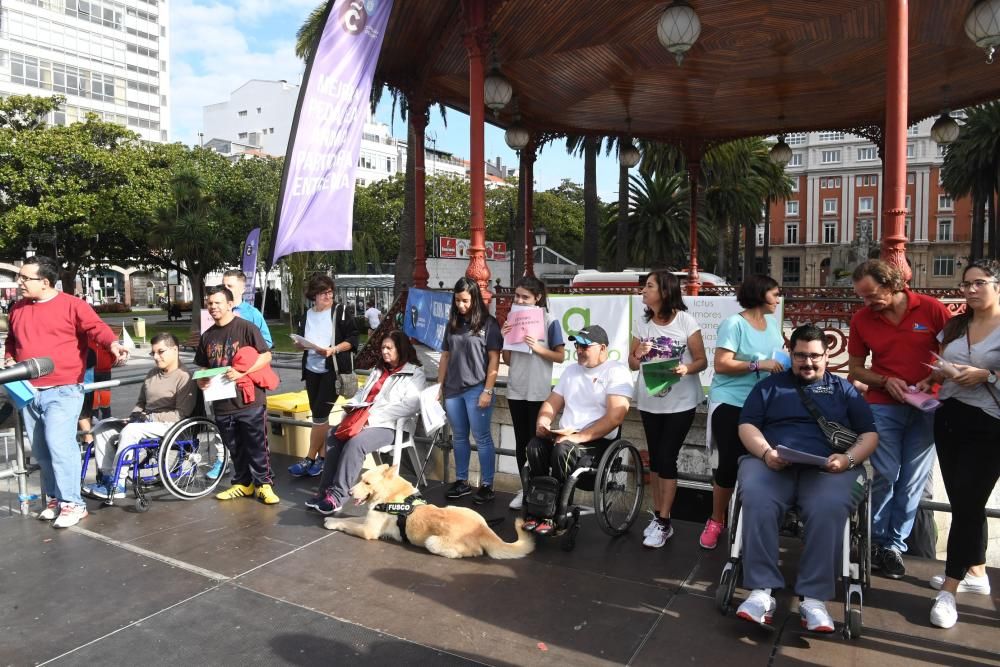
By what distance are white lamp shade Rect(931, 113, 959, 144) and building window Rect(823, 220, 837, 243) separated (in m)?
76.8

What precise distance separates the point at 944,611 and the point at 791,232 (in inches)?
3389

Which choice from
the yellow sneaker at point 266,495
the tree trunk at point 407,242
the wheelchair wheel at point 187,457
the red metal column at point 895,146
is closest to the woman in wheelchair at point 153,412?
the wheelchair wheel at point 187,457

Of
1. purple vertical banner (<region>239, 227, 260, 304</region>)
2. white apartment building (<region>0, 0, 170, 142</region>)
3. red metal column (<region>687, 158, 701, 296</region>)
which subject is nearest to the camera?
purple vertical banner (<region>239, 227, 260, 304</region>)

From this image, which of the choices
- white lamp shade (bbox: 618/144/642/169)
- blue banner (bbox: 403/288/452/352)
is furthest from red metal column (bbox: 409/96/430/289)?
white lamp shade (bbox: 618/144/642/169)

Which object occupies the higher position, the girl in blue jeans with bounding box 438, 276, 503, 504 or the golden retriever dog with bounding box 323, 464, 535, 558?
the girl in blue jeans with bounding box 438, 276, 503, 504

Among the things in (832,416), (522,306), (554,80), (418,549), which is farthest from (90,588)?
(554,80)

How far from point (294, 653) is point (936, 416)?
366 cm

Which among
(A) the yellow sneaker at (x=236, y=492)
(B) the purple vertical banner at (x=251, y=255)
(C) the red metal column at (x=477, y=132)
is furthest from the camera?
(B) the purple vertical banner at (x=251, y=255)

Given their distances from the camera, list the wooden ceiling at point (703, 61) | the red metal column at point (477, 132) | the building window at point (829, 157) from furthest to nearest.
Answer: the building window at point (829, 157) < the wooden ceiling at point (703, 61) < the red metal column at point (477, 132)

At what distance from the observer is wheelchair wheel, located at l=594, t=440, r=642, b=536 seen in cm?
441

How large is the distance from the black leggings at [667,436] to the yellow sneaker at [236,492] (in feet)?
11.5

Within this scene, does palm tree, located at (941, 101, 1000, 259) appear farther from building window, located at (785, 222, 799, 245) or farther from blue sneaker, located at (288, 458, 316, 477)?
building window, located at (785, 222, 799, 245)

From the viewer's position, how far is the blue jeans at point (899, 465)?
404 cm

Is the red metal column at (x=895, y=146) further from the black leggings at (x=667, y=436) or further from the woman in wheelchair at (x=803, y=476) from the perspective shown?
the black leggings at (x=667, y=436)
